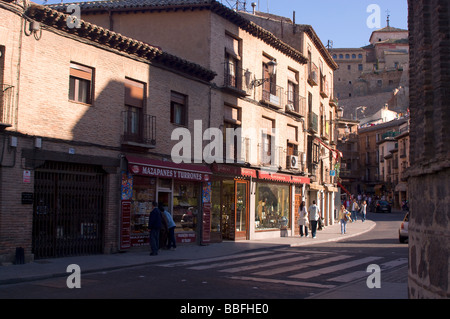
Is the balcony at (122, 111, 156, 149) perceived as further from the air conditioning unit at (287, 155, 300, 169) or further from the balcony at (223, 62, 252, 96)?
the air conditioning unit at (287, 155, 300, 169)

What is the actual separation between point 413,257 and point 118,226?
1110cm

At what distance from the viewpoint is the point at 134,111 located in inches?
695

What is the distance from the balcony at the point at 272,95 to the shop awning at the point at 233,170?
393 cm

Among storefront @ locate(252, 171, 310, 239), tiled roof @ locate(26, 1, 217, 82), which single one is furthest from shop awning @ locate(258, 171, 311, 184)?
tiled roof @ locate(26, 1, 217, 82)

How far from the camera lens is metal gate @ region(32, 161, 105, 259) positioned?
14.2 meters

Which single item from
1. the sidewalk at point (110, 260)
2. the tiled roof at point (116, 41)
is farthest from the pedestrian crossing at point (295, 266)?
the tiled roof at point (116, 41)

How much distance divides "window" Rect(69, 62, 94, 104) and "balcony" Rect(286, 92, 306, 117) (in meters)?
14.2

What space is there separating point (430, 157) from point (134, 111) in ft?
40.2

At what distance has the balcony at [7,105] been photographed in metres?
13.0

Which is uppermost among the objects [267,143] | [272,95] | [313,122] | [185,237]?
[272,95]

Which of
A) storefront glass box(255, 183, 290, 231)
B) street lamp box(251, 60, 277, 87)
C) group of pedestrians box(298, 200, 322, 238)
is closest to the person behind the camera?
street lamp box(251, 60, 277, 87)

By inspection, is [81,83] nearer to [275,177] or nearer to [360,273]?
[360,273]

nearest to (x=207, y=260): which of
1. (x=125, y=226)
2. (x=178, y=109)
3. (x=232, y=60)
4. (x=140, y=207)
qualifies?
(x=125, y=226)
